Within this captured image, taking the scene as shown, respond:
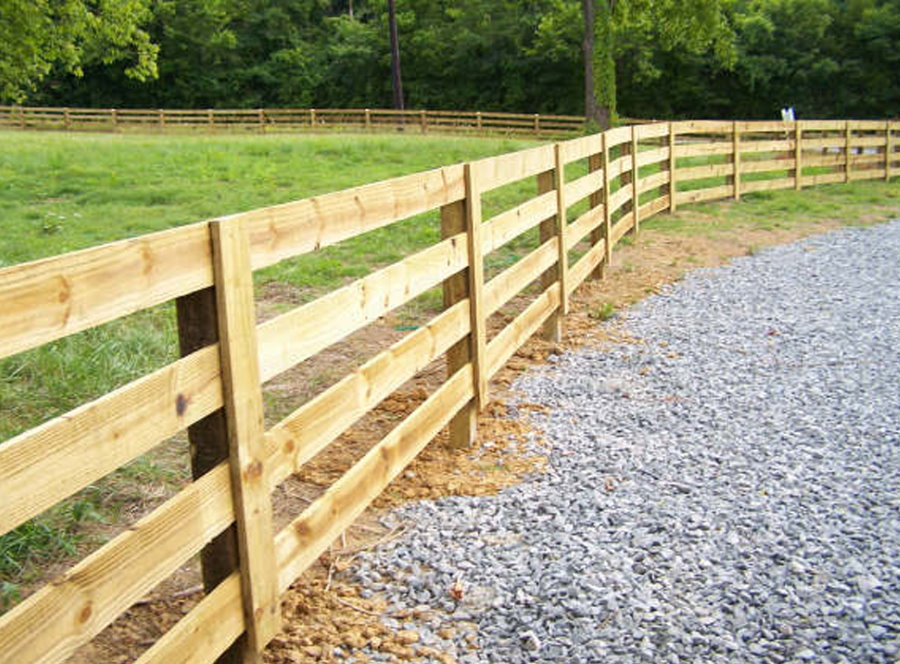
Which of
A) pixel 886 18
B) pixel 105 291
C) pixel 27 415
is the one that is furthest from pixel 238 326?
pixel 886 18

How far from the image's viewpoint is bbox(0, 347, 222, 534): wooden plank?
6.83 ft

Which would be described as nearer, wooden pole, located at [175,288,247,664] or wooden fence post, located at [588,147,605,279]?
wooden pole, located at [175,288,247,664]

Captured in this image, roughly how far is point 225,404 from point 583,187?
20.2 ft

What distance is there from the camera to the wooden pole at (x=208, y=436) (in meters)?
2.86

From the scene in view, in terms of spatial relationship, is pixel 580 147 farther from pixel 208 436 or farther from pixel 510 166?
pixel 208 436

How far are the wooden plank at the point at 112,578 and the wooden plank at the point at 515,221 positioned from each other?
9.89ft

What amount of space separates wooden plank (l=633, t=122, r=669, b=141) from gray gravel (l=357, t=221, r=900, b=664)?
516 centimetres

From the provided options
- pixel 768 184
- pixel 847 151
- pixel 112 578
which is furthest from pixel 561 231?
pixel 847 151

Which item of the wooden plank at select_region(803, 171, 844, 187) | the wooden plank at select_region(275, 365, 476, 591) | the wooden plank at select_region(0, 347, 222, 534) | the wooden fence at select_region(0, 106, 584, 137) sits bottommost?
the wooden plank at select_region(275, 365, 476, 591)

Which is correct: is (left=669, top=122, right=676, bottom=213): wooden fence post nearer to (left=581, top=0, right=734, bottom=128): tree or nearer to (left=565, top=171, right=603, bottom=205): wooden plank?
(left=565, top=171, right=603, bottom=205): wooden plank

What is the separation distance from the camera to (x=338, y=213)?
3.71 meters

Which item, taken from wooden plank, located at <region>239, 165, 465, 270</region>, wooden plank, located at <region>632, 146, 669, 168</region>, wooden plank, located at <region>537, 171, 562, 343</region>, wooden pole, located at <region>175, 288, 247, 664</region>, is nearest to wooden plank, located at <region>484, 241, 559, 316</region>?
wooden plank, located at <region>537, 171, 562, 343</region>

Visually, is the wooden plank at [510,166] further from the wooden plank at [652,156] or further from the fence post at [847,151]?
the fence post at [847,151]

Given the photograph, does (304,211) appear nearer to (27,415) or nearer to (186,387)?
(186,387)
